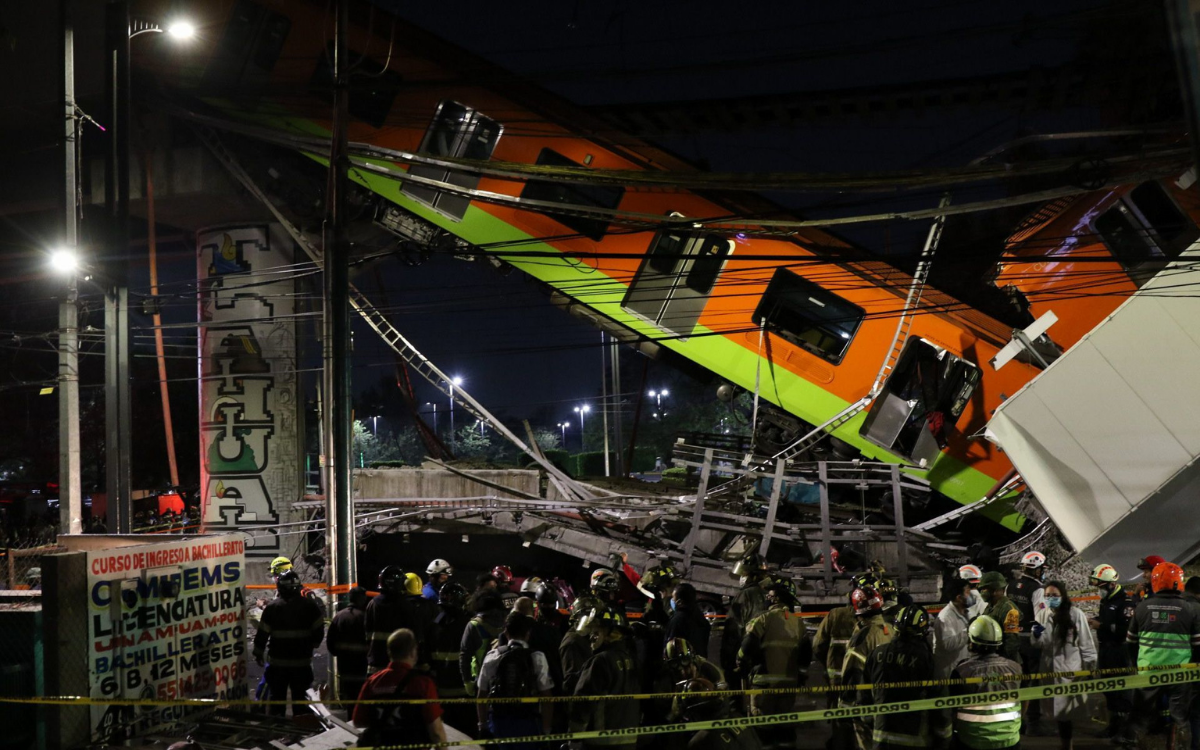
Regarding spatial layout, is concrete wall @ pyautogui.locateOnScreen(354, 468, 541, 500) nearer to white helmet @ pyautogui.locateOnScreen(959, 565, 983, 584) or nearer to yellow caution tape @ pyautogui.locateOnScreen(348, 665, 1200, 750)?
white helmet @ pyautogui.locateOnScreen(959, 565, 983, 584)

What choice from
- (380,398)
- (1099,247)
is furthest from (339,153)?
(380,398)

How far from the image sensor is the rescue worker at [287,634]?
8438 millimetres

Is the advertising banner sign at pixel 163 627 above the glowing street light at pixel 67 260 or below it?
below

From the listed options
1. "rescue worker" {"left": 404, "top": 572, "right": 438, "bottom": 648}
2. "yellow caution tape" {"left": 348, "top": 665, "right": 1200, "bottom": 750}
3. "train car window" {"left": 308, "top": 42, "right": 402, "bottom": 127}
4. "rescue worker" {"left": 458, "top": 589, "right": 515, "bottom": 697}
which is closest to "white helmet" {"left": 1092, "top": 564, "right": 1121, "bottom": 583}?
"yellow caution tape" {"left": 348, "top": 665, "right": 1200, "bottom": 750}

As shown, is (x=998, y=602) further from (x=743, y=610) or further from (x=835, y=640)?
(x=743, y=610)

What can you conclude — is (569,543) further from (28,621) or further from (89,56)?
(89,56)

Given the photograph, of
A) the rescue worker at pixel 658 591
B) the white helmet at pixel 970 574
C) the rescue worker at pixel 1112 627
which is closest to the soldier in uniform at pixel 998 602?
the white helmet at pixel 970 574

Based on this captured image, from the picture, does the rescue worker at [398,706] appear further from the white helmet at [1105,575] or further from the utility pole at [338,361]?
the white helmet at [1105,575]

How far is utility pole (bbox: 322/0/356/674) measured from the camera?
1140 centimetres

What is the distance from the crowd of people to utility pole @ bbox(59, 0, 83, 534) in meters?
3.93

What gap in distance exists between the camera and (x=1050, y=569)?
53.4 feet

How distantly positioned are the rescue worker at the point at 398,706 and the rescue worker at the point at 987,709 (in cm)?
315

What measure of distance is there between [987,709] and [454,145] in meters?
17.1

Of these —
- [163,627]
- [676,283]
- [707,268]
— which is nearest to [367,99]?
[676,283]
